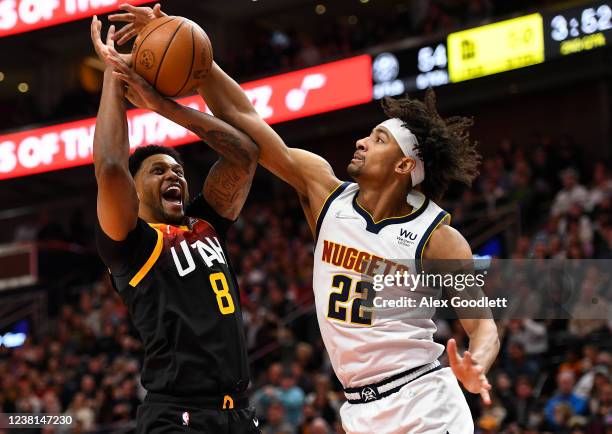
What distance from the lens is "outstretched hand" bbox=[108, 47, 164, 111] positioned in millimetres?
4234

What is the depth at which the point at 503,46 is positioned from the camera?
10.7 metres

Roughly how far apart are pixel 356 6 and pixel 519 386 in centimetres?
1080

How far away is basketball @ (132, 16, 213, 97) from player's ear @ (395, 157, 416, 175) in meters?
0.95

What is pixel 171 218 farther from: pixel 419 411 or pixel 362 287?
pixel 419 411

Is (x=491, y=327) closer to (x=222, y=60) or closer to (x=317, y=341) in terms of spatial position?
(x=317, y=341)

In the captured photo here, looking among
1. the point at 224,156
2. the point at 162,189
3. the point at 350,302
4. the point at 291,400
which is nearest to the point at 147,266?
the point at 162,189

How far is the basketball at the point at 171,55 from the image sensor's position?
4289mm

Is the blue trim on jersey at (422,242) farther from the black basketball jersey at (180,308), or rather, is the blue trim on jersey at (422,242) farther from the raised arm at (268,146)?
the black basketball jersey at (180,308)

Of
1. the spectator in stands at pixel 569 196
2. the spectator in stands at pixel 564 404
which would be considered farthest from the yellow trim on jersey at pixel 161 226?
the spectator in stands at pixel 569 196

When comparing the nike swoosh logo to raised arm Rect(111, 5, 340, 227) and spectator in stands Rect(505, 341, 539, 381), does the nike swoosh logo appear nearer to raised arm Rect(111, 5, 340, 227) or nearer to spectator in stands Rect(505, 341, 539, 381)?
raised arm Rect(111, 5, 340, 227)

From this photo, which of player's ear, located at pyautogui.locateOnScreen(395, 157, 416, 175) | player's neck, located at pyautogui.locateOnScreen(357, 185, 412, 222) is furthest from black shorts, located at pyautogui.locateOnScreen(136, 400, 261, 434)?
player's ear, located at pyautogui.locateOnScreen(395, 157, 416, 175)

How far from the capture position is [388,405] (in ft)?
13.8

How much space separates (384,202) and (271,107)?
716cm

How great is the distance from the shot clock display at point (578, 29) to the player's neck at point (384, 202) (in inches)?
243
